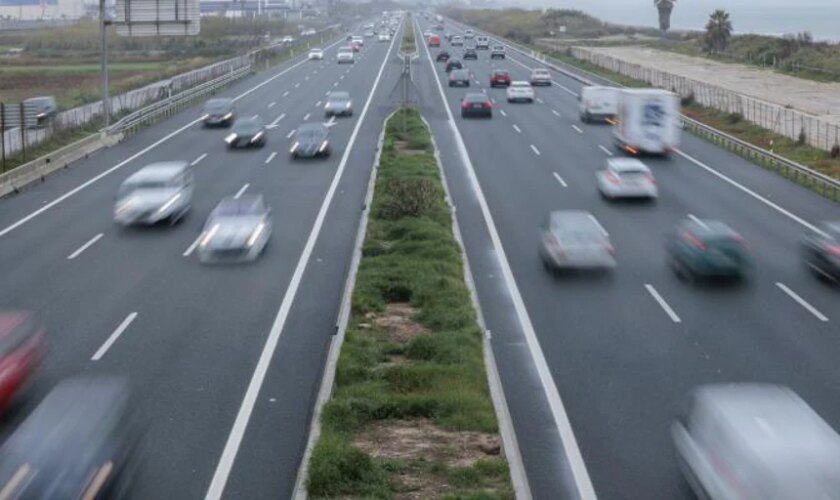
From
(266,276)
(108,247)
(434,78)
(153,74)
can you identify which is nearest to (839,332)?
(266,276)

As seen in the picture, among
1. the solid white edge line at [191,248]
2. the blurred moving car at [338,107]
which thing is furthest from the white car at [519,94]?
the solid white edge line at [191,248]

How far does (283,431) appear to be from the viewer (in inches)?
698

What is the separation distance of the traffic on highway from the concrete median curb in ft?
1.64

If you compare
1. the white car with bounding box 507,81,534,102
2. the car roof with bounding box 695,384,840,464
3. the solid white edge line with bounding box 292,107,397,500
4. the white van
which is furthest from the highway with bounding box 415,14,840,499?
the white car with bounding box 507,81,534,102

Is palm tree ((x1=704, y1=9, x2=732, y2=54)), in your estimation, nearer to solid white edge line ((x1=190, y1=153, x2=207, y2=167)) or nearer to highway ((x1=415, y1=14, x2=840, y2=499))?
highway ((x1=415, y1=14, x2=840, y2=499))

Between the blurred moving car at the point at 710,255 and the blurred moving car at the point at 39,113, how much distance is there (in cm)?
3032

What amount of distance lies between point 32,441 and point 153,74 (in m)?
87.6

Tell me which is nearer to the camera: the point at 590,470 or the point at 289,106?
the point at 590,470

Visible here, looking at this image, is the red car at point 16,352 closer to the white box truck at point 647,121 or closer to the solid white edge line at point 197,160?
the solid white edge line at point 197,160

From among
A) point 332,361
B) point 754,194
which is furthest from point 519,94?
point 332,361

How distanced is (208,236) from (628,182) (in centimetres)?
1413

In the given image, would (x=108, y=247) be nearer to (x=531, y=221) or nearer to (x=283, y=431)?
(x=531, y=221)

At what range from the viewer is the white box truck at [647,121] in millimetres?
48344

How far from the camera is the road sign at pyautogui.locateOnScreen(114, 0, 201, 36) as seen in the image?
181ft
